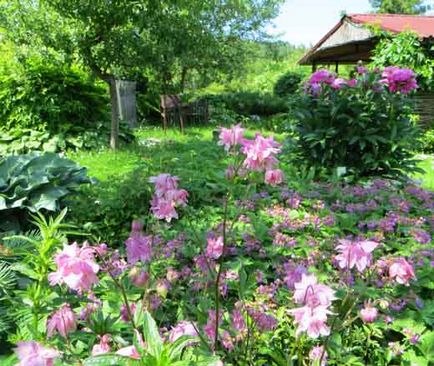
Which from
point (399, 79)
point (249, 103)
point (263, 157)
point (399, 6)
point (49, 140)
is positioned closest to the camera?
point (263, 157)

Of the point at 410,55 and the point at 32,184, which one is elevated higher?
the point at 410,55

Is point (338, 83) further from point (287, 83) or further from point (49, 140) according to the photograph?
point (287, 83)

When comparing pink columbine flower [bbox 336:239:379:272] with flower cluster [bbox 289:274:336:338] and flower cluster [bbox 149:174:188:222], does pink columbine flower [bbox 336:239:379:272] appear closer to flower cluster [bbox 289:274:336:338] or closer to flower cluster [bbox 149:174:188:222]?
flower cluster [bbox 289:274:336:338]

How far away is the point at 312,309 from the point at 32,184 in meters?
2.84

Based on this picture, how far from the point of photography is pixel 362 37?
1102 cm

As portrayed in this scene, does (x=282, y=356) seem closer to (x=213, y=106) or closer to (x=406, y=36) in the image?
(x=406, y=36)

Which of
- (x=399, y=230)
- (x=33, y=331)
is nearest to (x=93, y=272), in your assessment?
(x=33, y=331)

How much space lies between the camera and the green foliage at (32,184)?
3404mm

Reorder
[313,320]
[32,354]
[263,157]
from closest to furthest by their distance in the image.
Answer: [32,354]
[313,320]
[263,157]

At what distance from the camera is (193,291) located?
212 centimetres

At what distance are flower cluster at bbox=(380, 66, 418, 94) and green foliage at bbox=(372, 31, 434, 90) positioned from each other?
5.35 m

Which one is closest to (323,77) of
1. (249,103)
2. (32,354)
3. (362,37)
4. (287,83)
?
(32,354)

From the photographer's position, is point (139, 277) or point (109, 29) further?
point (109, 29)

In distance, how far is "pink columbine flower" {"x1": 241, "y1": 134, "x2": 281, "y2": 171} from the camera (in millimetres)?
1414
